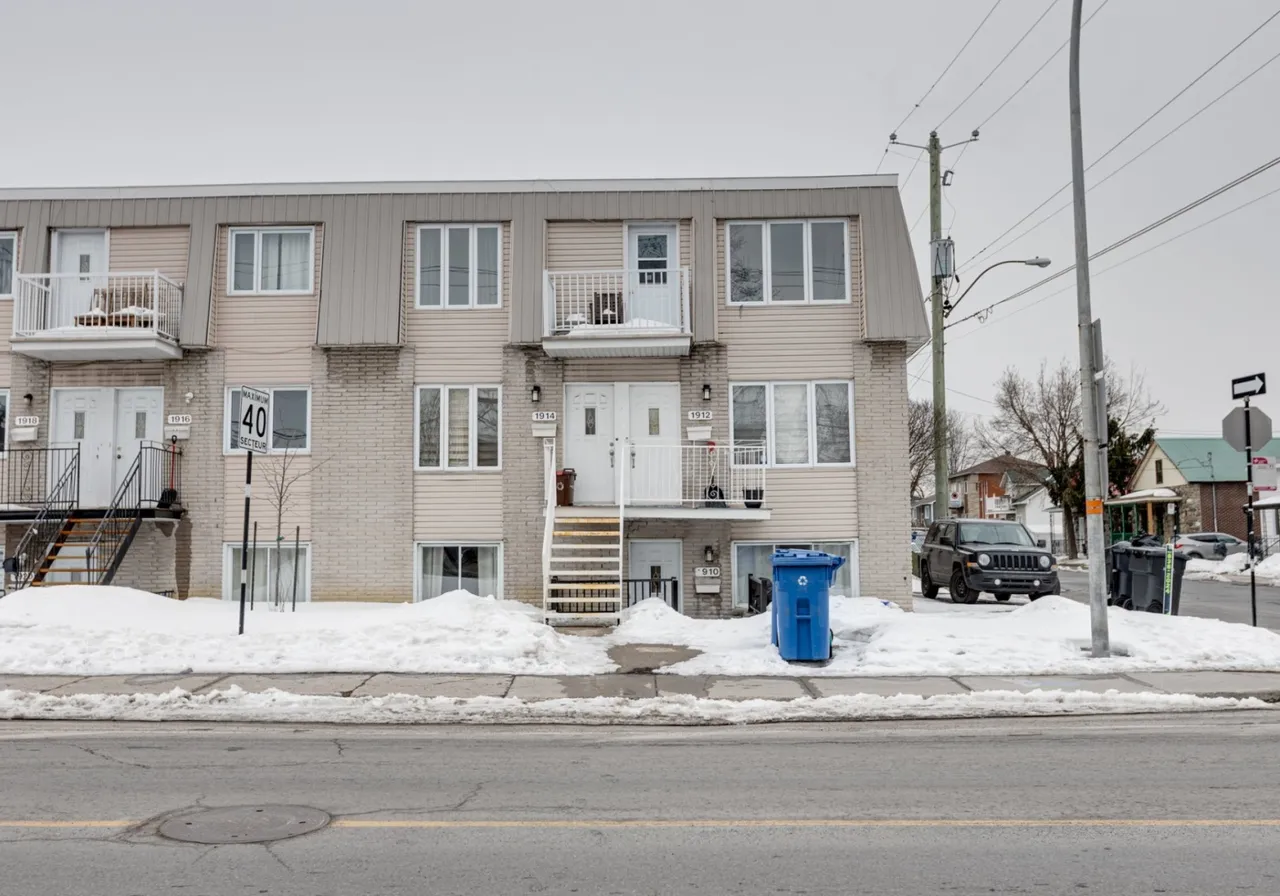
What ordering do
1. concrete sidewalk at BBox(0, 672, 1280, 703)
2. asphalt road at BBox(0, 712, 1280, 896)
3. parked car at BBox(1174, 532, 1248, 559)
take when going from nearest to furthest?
asphalt road at BBox(0, 712, 1280, 896), concrete sidewalk at BBox(0, 672, 1280, 703), parked car at BBox(1174, 532, 1248, 559)

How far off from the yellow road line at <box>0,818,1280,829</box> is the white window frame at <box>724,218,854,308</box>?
13245mm

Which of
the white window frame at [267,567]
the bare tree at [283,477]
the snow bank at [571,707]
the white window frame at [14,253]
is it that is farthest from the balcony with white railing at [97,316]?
the snow bank at [571,707]

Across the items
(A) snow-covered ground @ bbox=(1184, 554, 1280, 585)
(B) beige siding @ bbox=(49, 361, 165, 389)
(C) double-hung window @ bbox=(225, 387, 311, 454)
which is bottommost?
A: (A) snow-covered ground @ bbox=(1184, 554, 1280, 585)

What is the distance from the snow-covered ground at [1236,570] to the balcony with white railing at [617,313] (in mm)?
20391

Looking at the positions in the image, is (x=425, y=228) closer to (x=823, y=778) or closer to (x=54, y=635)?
(x=54, y=635)

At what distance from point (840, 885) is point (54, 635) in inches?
430

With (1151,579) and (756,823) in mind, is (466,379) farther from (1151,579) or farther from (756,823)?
(756,823)

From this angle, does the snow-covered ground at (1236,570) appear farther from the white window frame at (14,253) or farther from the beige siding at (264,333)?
the white window frame at (14,253)

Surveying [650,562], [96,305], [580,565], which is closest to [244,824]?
[580,565]

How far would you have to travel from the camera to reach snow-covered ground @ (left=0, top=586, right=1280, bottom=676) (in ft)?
37.3

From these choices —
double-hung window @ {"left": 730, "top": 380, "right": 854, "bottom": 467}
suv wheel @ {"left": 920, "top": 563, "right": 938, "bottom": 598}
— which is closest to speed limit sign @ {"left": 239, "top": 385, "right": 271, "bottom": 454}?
double-hung window @ {"left": 730, "top": 380, "right": 854, "bottom": 467}

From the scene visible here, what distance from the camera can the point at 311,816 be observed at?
227 inches

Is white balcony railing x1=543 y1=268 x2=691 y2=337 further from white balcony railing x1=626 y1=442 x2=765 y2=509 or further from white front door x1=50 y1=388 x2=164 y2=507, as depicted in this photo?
white front door x1=50 y1=388 x2=164 y2=507

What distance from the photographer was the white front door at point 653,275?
18031mm
